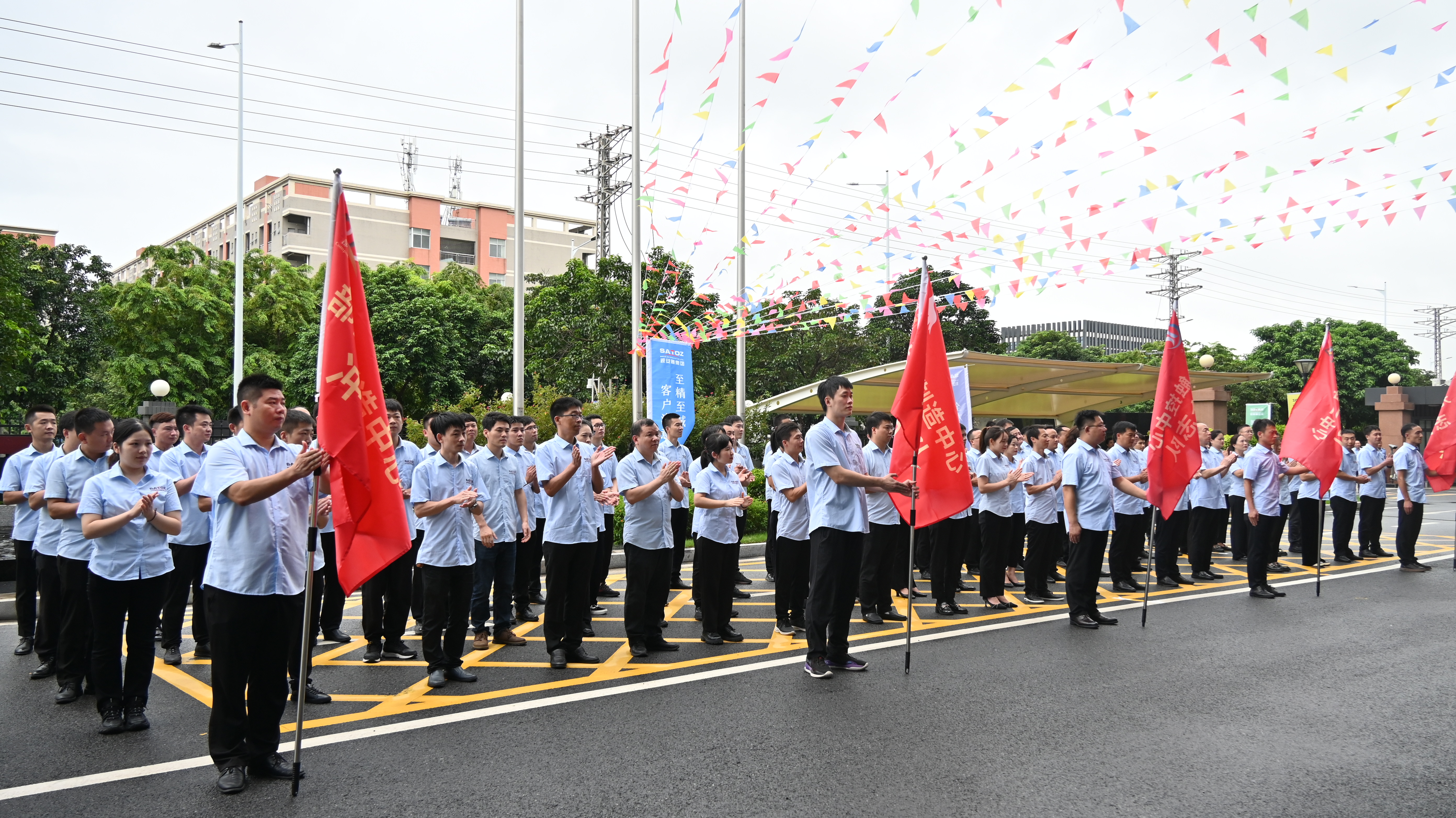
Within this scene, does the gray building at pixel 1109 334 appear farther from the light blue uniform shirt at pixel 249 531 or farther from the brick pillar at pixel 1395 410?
the light blue uniform shirt at pixel 249 531

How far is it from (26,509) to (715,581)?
510cm

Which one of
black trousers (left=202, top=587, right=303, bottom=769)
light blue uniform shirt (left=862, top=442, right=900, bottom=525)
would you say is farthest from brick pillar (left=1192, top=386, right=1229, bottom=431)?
black trousers (left=202, top=587, right=303, bottom=769)

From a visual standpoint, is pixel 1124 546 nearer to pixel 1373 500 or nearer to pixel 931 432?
pixel 931 432

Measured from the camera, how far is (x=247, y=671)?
442 centimetres

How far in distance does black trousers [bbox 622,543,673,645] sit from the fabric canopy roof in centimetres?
775

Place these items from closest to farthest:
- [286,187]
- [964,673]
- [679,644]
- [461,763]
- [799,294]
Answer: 1. [461,763]
2. [964,673]
3. [679,644]
4. [799,294]
5. [286,187]

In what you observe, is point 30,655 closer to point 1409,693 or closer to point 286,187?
point 1409,693

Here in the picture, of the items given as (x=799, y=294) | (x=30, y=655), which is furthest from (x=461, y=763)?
(x=799, y=294)

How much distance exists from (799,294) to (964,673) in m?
10.9

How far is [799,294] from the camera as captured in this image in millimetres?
16547

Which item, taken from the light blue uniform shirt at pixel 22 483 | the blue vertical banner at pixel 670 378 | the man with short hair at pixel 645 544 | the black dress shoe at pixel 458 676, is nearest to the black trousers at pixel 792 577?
the man with short hair at pixel 645 544

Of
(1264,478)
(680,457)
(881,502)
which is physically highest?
(680,457)

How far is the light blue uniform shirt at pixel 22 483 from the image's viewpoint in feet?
22.3

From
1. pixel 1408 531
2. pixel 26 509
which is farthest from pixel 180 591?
pixel 1408 531
